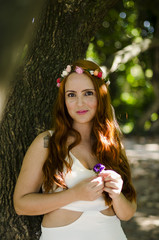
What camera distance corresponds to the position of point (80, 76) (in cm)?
240

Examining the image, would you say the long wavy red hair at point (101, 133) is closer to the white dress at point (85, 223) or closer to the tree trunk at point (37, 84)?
the white dress at point (85, 223)

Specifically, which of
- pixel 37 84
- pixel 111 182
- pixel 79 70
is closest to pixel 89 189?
pixel 111 182

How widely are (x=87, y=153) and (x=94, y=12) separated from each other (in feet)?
4.01

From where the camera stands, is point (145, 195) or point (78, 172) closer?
point (78, 172)

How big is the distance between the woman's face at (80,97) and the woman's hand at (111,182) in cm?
45

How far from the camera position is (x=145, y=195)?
6.21 metres

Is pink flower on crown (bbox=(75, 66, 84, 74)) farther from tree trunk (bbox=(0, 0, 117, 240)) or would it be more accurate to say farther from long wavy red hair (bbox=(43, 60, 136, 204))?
tree trunk (bbox=(0, 0, 117, 240))

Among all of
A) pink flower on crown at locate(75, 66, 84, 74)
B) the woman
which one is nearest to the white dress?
the woman

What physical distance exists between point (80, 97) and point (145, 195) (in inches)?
171

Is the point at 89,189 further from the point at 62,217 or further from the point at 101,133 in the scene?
the point at 101,133

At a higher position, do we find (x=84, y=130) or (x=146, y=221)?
(x=84, y=130)

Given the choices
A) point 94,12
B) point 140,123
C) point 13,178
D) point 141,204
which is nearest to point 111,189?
point 13,178

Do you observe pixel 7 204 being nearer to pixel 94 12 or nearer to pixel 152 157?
pixel 94 12

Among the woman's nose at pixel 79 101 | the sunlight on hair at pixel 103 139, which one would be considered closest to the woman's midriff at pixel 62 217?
the sunlight on hair at pixel 103 139
